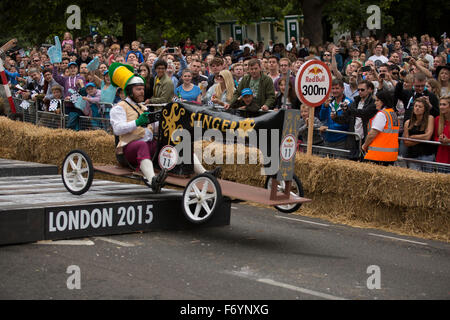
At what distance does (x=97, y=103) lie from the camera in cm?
1712

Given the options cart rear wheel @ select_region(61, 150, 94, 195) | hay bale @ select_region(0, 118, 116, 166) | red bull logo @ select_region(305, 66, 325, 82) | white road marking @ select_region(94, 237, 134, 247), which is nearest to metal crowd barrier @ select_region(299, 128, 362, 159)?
red bull logo @ select_region(305, 66, 325, 82)

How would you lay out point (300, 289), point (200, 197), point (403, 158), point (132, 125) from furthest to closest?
point (403, 158)
point (132, 125)
point (200, 197)
point (300, 289)

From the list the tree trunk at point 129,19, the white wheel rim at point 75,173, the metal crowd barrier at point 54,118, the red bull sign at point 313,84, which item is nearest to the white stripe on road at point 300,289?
the white wheel rim at point 75,173

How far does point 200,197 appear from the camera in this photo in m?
9.58

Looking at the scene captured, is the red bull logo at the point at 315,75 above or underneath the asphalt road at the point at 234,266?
above

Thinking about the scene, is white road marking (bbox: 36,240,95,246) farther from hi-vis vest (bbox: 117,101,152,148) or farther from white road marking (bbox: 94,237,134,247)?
hi-vis vest (bbox: 117,101,152,148)

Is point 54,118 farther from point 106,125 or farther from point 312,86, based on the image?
point 312,86

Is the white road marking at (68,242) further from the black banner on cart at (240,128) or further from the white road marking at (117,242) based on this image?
the black banner on cart at (240,128)

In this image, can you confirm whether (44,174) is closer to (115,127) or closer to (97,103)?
(115,127)

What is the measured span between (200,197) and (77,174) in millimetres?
2118

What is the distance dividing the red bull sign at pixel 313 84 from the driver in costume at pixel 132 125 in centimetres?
291

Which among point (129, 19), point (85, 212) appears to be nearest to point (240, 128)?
point (85, 212)

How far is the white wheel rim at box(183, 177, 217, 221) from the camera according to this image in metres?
9.54

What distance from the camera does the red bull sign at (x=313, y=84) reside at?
41.8ft
